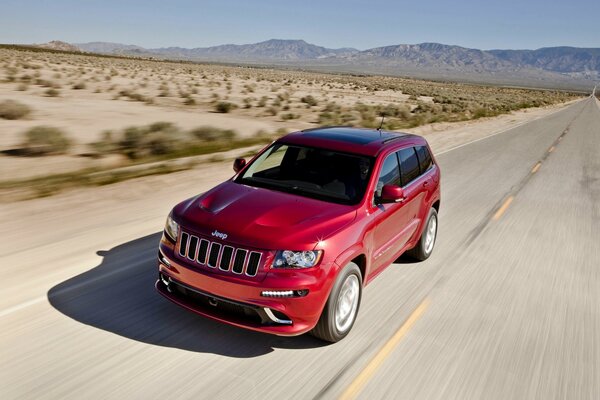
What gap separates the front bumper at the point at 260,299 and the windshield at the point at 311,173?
108 centimetres

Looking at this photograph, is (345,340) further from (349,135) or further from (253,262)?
(349,135)

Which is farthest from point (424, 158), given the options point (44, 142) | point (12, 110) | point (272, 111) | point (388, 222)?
point (272, 111)

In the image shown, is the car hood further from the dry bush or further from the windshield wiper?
the dry bush

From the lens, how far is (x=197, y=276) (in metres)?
4.39

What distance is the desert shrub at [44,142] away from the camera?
546 inches

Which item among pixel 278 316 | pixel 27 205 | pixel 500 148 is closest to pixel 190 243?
pixel 278 316

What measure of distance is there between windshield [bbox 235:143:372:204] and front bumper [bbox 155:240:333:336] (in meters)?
1.08

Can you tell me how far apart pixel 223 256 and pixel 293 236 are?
59cm

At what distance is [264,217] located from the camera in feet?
15.1

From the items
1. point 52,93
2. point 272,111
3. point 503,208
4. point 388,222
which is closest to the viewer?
point 388,222

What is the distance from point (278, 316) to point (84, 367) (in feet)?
5.05

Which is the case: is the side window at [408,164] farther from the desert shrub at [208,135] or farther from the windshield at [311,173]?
the desert shrub at [208,135]

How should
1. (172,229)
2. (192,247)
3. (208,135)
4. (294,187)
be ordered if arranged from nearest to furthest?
(192,247)
(172,229)
(294,187)
(208,135)

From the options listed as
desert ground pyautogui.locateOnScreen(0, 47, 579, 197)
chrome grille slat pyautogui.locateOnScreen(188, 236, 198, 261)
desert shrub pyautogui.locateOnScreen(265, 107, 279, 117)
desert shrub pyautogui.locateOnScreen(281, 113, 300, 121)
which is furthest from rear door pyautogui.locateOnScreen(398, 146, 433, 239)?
desert shrub pyautogui.locateOnScreen(265, 107, 279, 117)
